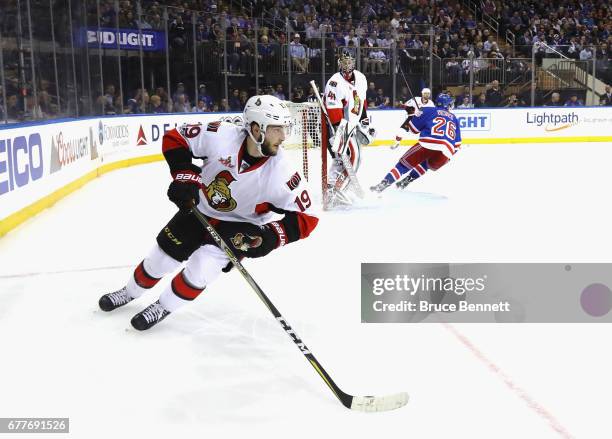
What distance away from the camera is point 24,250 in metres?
4.56

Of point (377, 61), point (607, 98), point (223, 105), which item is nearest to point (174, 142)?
point (223, 105)

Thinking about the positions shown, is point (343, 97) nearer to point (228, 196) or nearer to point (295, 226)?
point (228, 196)

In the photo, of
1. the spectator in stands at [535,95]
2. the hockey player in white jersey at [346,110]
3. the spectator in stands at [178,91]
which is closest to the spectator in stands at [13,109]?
the hockey player in white jersey at [346,110]

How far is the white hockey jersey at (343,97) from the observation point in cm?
609

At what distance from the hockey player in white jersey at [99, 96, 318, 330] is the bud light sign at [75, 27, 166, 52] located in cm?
619

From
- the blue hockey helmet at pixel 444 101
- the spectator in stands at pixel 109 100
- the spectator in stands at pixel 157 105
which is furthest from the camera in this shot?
the spectator in stands at pixel 157 105

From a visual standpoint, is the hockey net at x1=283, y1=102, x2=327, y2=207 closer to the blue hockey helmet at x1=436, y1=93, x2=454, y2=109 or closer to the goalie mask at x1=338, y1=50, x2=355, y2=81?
the goalie mask at x1=338, y1=50, x2=355, y2=81

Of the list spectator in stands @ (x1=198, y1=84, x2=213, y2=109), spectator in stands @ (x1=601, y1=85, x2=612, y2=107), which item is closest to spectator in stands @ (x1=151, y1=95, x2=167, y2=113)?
spectator in stands @ (x1=198, y1=84, x2=213, y2=109)

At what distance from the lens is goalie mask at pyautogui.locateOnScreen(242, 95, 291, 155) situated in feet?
8.43

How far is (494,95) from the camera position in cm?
1369

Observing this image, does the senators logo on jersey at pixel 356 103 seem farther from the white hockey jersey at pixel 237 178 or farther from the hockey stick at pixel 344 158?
the white hockey jersey at pixel 237 178

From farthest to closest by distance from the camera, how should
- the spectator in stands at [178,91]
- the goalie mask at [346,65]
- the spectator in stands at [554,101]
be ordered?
the spectator in stands at [554,101] < the spectator in stands at [178,91] < the goalie mask at [346,65]

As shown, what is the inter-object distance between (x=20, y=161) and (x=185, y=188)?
3.38 meters

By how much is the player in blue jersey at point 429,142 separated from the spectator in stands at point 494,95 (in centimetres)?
718
